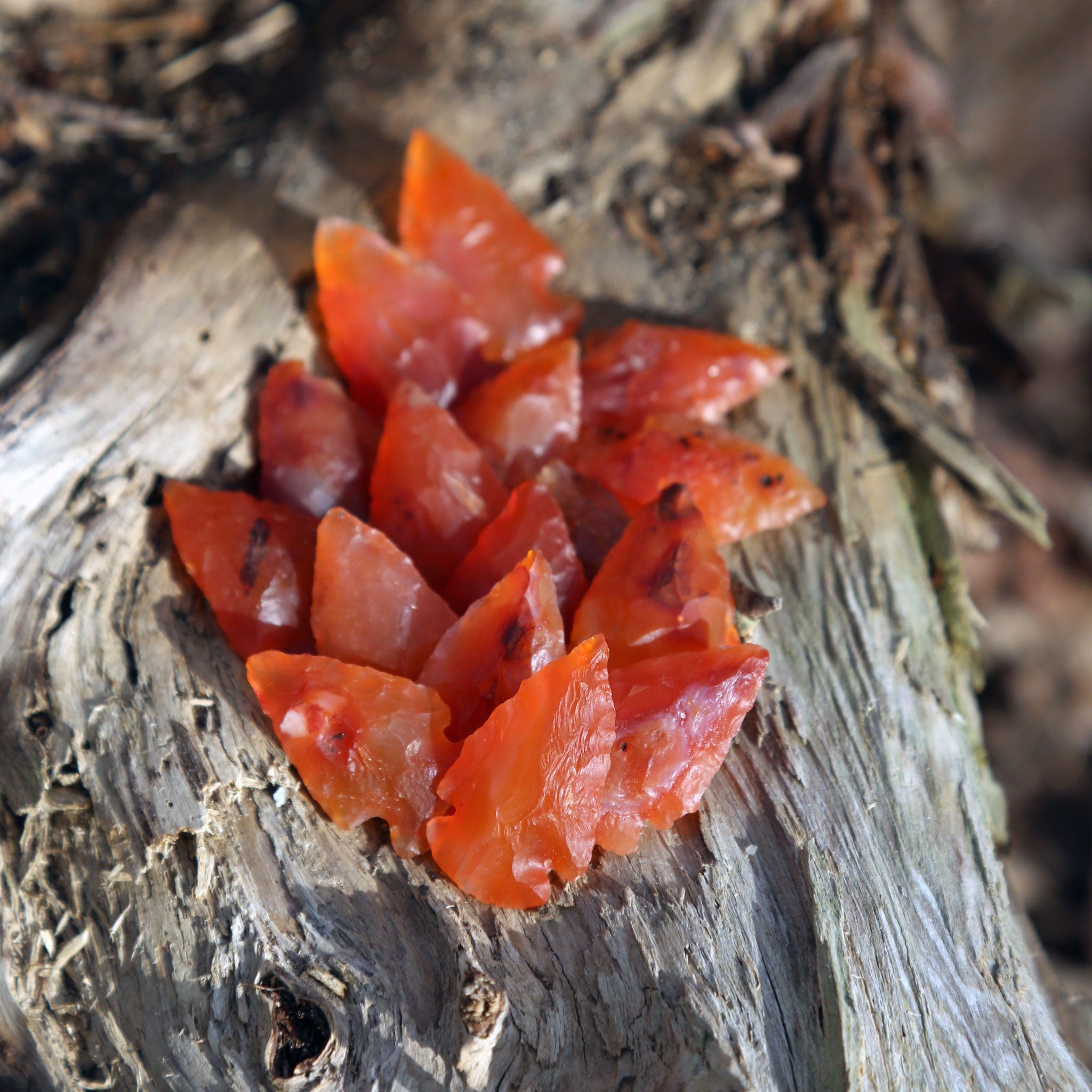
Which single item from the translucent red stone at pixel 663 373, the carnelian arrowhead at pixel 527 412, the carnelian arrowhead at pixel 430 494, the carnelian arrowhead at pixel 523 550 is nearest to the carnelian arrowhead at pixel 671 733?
the carnelian arrowhead at pixel 523 550

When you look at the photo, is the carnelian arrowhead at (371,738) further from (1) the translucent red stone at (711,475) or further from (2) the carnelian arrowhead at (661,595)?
(1) the translucent red stone at (711,475)

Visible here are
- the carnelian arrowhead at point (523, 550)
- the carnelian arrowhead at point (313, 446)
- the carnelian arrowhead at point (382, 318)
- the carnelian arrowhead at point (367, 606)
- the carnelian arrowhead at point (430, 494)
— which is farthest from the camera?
the carnelian arrowhead at point (382, 318)

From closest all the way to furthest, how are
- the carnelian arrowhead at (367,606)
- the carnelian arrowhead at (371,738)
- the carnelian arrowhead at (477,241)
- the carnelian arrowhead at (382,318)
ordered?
the carnelian arrowhead at (371,738)
the carnelian arrowhead at (367,606)
the carnelian arrowhead at (382,318)
the carnelian arrowhead at (477,241)

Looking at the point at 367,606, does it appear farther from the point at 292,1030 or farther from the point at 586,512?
the point at 292,1030

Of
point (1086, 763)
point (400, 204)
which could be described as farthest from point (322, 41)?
point (1086, 763)

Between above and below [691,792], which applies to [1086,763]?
below

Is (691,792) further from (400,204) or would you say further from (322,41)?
(322,41)

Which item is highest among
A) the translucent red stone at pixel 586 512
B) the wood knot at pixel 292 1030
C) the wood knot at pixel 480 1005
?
the translucent red stone at pixel 586 512
